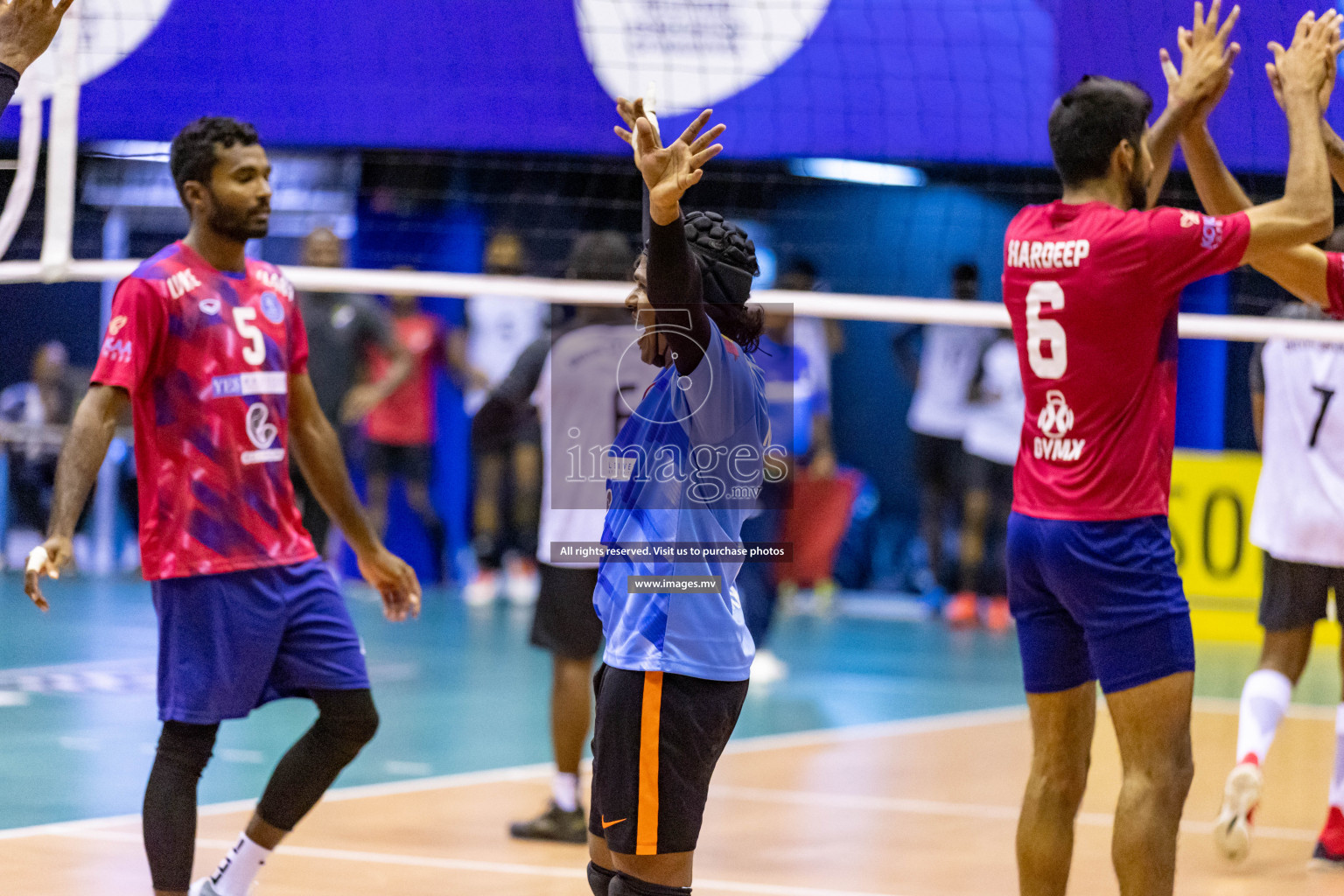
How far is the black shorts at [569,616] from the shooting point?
18.4ft

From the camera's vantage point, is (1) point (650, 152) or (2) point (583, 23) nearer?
(1) point (650, 152)

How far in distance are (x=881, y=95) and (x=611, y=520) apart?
12.1 feet

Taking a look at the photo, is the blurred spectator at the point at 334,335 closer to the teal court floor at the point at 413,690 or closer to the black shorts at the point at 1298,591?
the teal court floor at the point at 413,690

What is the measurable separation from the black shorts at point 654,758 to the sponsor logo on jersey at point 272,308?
1.63 metres

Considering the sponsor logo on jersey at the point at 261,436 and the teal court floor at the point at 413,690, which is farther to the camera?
the teal court floor at the point at 413,690

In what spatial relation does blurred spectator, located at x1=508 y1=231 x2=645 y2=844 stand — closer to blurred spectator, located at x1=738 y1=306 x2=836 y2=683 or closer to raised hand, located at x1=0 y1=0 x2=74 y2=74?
blurred spectator, located at x1=738 y1=306 x2=836 y2=683

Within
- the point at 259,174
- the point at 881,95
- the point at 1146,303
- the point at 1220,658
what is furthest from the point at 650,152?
the point at 1220,658

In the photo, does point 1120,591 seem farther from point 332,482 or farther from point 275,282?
point 275,282

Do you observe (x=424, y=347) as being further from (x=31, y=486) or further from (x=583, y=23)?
(x=583, y=23)

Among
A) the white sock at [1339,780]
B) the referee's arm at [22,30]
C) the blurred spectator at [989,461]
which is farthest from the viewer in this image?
the blurred spectator at [989,461]

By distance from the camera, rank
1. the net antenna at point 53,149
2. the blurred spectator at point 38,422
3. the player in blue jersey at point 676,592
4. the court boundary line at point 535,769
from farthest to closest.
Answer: the blurred spectator at point 38,422
the net antenna at point 53,149
the court boundary line at point 535,769
the player in blue jersey at point 676,592

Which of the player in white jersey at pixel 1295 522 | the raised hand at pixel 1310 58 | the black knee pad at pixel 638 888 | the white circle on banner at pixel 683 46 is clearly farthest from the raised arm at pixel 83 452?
the player in white jersey at pixel 1295 522

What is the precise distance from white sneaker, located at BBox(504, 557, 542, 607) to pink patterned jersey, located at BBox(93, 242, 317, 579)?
740 centimetres

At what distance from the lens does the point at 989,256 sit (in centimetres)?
1372
